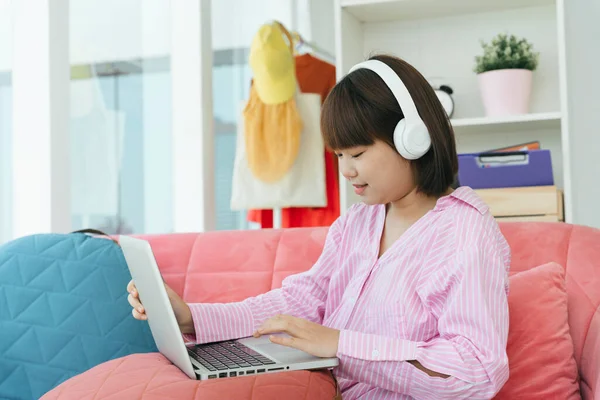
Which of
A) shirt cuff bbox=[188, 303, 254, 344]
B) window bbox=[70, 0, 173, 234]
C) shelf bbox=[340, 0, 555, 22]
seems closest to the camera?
shirt cuff bbox=[188, 303, 254, 344]

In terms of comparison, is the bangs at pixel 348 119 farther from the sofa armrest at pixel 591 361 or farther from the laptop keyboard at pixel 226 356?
the sofa armrest at pixel 591 361

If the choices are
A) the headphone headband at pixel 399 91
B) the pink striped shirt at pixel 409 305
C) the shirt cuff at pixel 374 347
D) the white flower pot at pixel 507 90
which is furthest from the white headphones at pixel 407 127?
the white flower pot at pixel 507 90

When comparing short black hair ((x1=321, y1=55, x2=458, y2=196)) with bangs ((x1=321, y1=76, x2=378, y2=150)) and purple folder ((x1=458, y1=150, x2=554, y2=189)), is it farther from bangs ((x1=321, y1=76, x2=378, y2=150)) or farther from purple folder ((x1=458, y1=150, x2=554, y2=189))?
purple folder ((x1=458, y1=150, x2=554, y2=189))

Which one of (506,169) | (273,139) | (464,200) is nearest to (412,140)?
(464,200)

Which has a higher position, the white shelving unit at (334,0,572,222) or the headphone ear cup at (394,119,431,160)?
the white shelving unit at (334,0,572,222)

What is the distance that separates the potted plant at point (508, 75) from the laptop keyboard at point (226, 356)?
1.46 metres

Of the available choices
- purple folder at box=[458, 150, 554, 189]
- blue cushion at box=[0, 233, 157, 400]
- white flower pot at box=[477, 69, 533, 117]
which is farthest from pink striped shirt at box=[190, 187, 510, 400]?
white flower pot at box=[477, 69, 533, 117]

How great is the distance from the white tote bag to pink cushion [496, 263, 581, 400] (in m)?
1.34

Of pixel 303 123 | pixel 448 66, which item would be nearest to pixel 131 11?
pixel 303 123

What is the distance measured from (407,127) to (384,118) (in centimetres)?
5

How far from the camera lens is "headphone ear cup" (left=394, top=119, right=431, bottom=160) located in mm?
1140

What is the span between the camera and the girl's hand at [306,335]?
1065mm

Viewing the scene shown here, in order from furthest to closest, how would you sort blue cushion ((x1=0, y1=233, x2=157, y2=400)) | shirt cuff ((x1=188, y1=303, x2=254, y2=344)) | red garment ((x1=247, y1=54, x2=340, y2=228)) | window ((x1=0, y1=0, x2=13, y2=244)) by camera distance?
red garment ((x1=247, y1=54, x2=340, y2=228))
window ((x1=0, y1=0, x2=13, y2=244))
blue cushion ((x1=0, y1=233, x2=157, y2=400))
shirt cuff ((x1=188, y1=303, x2=254, y2=344))

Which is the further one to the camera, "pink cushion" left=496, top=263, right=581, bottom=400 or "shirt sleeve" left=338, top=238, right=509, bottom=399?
"pink cushion" left=496, top=263, right=581, bottom=400
